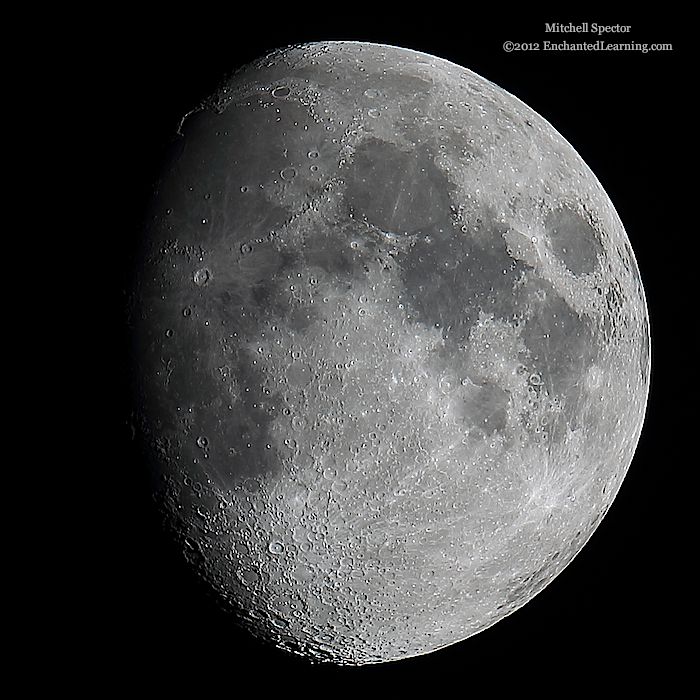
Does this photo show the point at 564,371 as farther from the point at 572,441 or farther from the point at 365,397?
the point at 365,397

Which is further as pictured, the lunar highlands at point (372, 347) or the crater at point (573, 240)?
the crater at point (573, 240)

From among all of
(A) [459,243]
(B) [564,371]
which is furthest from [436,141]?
(B) [564,371]

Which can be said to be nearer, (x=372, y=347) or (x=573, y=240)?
(x=372, y=347)

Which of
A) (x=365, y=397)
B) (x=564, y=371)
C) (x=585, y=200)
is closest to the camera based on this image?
(x=365, y=397)

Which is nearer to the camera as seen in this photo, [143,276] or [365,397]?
[365,397]

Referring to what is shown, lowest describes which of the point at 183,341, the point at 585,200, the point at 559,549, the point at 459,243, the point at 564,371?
the point at 559,549

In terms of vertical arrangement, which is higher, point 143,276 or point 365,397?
point 143,276

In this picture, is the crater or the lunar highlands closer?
the lunar highlands

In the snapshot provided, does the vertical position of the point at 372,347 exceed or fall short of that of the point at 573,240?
it falls short
